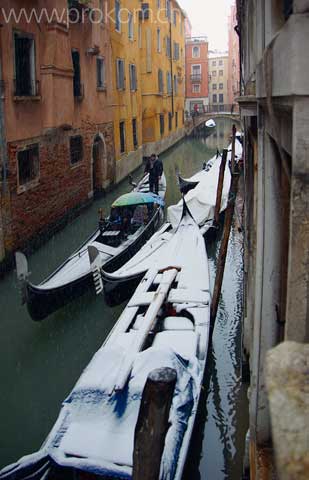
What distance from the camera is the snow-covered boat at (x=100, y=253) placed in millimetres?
6211

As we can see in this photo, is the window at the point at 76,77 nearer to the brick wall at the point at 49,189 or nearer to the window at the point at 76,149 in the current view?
the brick wall at the point at 49,189

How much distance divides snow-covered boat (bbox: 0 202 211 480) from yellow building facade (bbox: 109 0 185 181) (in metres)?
10.5

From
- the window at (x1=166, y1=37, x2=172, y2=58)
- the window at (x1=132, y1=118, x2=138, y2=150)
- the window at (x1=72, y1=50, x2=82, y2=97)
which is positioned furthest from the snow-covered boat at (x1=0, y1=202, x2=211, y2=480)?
the window at (x1=166, y1=37, x2=172, y2=58)

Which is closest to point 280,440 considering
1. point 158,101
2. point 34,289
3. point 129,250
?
point 34,289

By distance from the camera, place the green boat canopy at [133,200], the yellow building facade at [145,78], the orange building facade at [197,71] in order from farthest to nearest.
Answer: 1. the orange building facade at [197,71]
2. the yellow building facade at [145,78]
3. the green boat canopy at [133,200]

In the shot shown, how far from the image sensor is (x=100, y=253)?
7926 mm

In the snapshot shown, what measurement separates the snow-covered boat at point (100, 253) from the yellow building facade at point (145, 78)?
6495mm

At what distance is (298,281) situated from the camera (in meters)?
1.73

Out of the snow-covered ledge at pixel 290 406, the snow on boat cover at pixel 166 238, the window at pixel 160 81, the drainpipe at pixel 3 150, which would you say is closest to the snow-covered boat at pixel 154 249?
the snow on boat cover at pixel 166 238

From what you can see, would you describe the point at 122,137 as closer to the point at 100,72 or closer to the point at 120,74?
the point at 120,74

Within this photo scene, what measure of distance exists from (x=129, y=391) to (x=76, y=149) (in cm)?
903

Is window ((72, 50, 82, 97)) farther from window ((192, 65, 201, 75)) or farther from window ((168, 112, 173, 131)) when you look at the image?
window ((192, 65, 201, 75))

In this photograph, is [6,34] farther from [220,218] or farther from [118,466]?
[118,466]

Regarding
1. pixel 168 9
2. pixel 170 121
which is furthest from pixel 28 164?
pixel 168 9
